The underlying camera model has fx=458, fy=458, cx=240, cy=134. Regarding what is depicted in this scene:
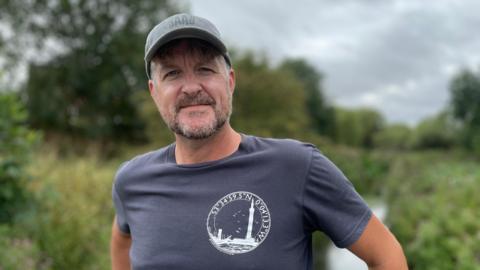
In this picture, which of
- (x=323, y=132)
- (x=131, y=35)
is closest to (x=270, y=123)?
(x=131, y=35)

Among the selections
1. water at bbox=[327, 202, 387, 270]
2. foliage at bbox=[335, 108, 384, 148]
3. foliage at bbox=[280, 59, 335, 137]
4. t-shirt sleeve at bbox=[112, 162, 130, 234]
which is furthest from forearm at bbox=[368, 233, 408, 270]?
foliage at bbox=[335, 108, 384, 148]

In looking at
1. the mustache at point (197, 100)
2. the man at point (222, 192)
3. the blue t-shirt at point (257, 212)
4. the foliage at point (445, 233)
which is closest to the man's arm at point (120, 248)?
the man at point (222, 192)

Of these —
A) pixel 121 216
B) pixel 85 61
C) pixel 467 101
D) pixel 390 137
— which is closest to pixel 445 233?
pixel 121 216

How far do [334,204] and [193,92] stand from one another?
676 mm

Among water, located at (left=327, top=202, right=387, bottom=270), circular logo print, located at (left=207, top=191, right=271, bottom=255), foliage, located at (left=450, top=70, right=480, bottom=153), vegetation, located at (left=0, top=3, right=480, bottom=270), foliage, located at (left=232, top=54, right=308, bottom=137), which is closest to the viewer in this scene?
circular logo print, located at (left=207, top=191, right=271, bottom=255)

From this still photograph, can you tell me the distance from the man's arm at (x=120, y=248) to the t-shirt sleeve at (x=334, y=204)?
100 cm

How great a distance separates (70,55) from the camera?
2558 centimetres

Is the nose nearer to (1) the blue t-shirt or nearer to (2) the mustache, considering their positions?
(2) the mustache

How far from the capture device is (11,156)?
4516 mm

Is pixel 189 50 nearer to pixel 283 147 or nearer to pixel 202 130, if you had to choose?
pixel 202 130

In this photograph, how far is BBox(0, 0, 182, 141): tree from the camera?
80.4 ft

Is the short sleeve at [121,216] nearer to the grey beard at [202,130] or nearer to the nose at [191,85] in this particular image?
the grey beard at [202,130]

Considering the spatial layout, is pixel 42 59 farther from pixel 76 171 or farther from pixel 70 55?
pixel 76 171

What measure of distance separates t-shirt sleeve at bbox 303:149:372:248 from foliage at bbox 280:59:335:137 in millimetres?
42269
